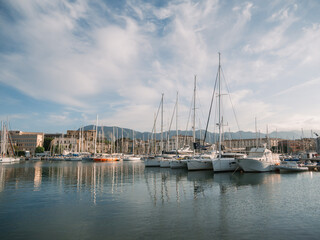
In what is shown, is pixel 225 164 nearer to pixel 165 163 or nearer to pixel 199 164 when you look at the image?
pixel 199 164

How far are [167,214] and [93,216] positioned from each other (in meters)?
4.75

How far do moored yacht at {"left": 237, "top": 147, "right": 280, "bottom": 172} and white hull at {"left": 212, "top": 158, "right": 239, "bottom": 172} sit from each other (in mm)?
1378

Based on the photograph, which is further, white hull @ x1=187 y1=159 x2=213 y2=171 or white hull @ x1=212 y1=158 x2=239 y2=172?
white hull @ x1=187 y1=159 x2=213 y2=171

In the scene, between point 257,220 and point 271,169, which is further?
point 271,169

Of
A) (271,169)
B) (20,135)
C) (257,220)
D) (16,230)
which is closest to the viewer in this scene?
(16,230)

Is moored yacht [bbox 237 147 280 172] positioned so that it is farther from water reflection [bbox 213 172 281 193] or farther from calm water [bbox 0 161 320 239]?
calm water [bbox 0 161 320 239]

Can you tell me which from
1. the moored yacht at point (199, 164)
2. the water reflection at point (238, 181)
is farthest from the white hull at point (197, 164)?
the water reflection at point (238, 181)

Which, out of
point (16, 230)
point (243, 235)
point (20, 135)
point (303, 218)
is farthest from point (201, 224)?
point (20, 135)

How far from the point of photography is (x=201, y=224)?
13.2 meters

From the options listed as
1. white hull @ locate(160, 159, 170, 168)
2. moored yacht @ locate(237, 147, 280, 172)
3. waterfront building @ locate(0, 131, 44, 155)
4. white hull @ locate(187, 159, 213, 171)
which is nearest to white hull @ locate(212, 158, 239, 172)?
moored yacht @ locate(237, 147, 280, 172)

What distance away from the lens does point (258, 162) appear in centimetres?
4222

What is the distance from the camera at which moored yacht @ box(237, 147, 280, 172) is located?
41.8 m

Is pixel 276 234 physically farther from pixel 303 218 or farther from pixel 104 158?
pixel 104 158

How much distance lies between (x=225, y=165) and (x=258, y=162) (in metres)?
5.98
